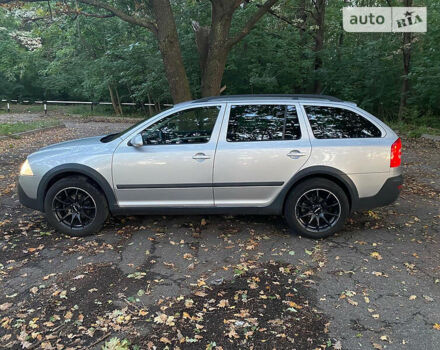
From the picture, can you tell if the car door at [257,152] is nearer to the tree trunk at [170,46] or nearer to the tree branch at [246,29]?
the tree trunk at [170,46]

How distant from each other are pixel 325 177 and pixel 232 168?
44.6 inches

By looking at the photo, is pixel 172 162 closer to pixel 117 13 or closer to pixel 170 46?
pixel 170 46

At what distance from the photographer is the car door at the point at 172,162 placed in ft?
14.4

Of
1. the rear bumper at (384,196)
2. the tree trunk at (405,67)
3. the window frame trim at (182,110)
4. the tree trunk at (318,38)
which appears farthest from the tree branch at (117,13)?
the tree trunk at (318,38)

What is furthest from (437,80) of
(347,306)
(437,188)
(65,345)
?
(65,345)

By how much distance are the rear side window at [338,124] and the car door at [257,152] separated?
0.53 ft

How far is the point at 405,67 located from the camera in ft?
48.4

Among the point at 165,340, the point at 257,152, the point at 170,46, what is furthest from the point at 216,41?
the point at 165,340

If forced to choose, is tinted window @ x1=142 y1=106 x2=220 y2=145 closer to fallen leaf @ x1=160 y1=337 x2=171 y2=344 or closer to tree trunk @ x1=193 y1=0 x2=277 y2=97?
fallen leaf @ x1=160 y1=337 x2=171 y2=344

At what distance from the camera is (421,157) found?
378 inches

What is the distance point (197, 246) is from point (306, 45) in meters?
15.7

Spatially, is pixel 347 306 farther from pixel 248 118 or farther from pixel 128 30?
pixel 128 30

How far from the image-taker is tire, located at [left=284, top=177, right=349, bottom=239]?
4.44 metres

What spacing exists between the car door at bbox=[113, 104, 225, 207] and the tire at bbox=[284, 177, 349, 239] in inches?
39.6
